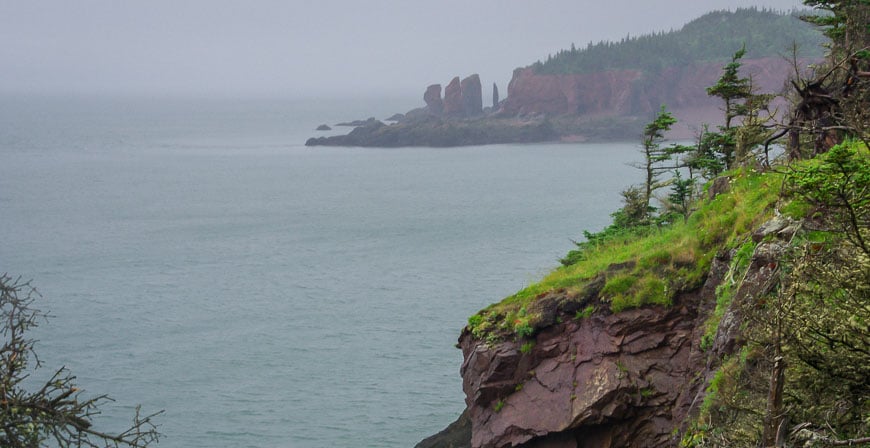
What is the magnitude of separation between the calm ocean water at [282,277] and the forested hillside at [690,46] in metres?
71.5

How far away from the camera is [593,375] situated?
15.2 meters

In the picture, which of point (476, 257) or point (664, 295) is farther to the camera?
point (476, 257)

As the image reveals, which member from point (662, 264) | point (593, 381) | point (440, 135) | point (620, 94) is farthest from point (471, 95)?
point (593, 381)

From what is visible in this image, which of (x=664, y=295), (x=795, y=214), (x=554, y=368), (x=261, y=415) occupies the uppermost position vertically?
(x=795, y=214)

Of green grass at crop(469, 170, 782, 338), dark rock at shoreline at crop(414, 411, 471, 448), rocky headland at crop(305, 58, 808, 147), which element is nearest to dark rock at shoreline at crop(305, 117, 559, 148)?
rocky headland at crop(305, 58, 808, 147)

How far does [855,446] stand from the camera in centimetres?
611

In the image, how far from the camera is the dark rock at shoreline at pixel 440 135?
441 ft

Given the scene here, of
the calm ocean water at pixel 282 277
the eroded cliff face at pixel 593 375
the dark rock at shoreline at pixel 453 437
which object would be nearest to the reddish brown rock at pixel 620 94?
the calm ocean water at pixel 282 277

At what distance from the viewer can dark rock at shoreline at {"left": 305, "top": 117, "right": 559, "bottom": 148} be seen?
5290 inches

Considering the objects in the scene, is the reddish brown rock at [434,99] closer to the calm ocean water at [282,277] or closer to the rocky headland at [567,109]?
the rocky headland at [567,109]

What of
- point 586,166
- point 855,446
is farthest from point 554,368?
point 586,166

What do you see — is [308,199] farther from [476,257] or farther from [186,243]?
[476,257]

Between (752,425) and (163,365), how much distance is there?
2845cm

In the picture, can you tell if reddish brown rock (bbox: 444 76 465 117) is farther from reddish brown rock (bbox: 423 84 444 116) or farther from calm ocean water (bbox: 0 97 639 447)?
calm ocean water (bbox: 0 97 639 447)
